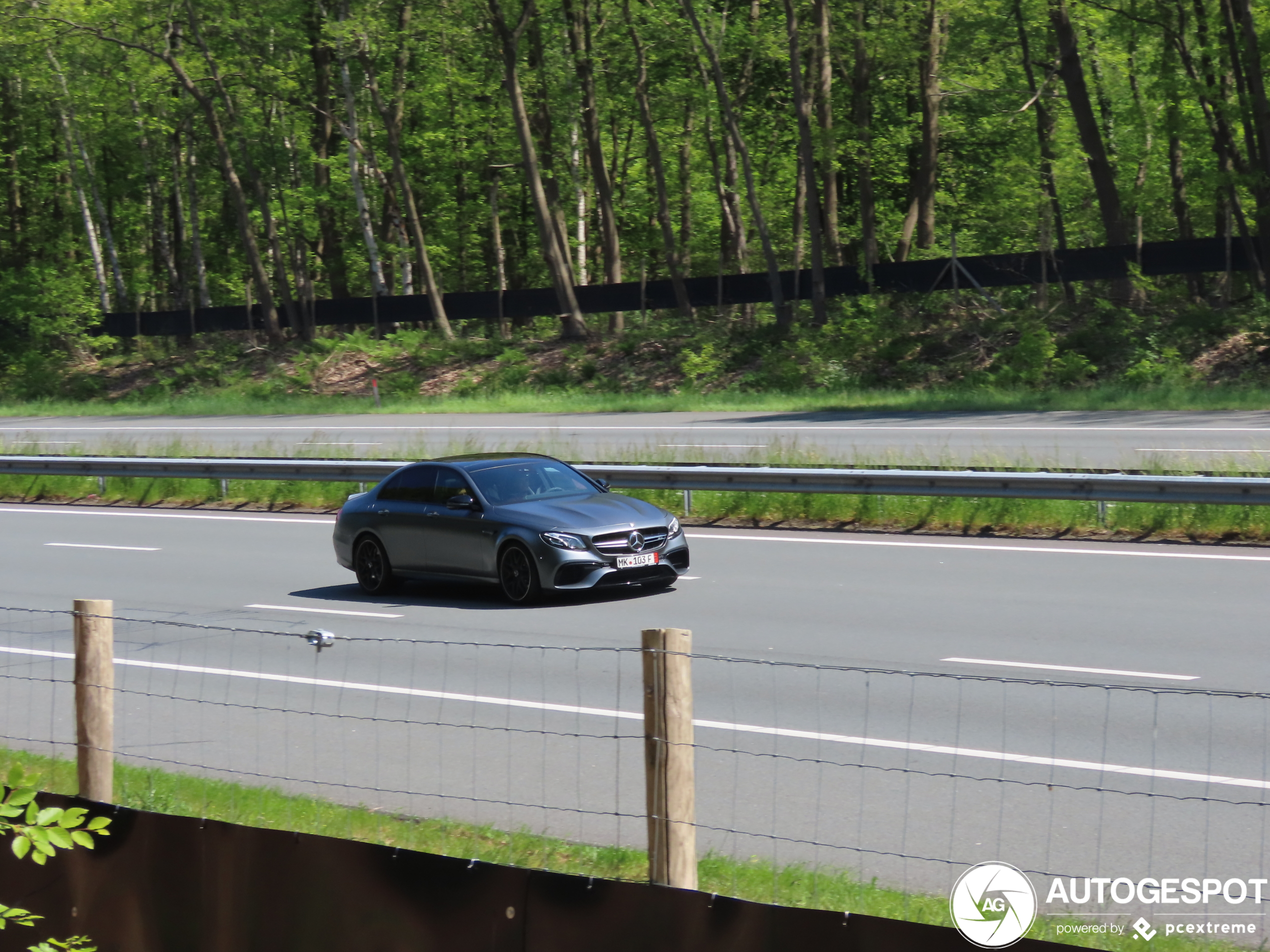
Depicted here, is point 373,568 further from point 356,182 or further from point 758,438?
point 356,182

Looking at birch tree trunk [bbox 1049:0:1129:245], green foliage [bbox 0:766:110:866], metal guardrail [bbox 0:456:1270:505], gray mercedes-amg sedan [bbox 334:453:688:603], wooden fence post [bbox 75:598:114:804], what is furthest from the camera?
birch tree trunk [bbox 1049:0:1129:245]

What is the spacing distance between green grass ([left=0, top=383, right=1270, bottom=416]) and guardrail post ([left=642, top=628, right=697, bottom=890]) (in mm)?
26427

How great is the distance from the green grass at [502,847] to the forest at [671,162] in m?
28.4

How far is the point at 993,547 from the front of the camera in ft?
53.0

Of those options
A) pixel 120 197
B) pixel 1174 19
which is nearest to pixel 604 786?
pixel 1174 19

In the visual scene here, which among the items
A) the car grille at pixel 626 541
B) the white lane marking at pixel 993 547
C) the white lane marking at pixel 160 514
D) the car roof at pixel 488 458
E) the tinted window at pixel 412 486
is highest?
the car roof at pixel 488 458

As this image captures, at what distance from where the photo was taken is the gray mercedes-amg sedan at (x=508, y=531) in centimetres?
1349

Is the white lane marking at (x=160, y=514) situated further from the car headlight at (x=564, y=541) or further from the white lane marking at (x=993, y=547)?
the car headlight at (x=564, y=541)

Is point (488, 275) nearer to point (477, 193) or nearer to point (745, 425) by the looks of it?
point (477, 193)

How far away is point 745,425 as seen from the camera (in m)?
30.5

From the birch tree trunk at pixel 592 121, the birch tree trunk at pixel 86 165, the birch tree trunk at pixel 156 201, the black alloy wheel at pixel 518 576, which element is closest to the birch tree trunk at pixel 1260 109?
the birch tree trunk at pixel 592 121

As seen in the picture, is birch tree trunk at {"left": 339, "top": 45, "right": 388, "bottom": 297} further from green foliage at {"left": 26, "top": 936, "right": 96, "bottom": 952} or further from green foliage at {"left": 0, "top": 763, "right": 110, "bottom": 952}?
green foliage at {"left": 0, "top": 763, "right": 110, "bottom": 952}

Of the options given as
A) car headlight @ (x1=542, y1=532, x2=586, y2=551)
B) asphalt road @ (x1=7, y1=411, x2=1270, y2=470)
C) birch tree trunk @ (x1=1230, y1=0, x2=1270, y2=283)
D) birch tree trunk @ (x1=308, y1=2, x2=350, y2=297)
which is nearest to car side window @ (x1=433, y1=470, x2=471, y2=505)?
car headlight @ (x1=542, y1=532, x2=586, y2=551)

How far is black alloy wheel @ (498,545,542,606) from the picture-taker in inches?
536
